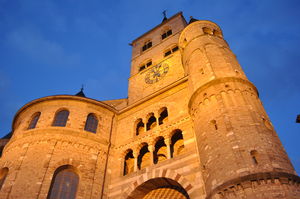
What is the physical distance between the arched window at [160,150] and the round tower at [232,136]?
12.5ft

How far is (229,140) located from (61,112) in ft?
42.9

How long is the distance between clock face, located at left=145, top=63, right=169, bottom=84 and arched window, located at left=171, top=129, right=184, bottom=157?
841 cm

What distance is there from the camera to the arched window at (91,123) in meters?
19.5

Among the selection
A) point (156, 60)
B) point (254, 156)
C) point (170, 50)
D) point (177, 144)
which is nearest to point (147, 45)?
point (156, 60)

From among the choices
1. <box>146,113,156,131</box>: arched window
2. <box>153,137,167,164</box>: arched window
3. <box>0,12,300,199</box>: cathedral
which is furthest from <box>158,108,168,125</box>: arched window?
<box>153,137,167,164</box>: arched window

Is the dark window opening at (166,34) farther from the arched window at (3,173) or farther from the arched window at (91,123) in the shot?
the arched window at (3,173)

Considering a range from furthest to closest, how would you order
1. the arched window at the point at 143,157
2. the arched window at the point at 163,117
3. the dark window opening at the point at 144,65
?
the dark window opening at the point at 144,65
the arched window at the point at 163,117
the arched window at the point at 143,157

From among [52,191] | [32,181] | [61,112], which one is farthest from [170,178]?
[61,112]

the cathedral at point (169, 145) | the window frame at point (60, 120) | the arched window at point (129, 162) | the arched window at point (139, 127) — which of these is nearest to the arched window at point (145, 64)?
the cathedral at point (169, 145)

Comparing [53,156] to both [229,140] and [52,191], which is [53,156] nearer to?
[52,191]

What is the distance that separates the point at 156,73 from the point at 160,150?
9727mm

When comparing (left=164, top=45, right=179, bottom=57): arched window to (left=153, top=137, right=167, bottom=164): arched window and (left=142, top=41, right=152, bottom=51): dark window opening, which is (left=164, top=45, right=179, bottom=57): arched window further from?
(left=153, top=137, right=167, bottom=164): arched window

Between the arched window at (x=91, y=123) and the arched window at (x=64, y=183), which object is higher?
the arched window at (x=91, y=123)

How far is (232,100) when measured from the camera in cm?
1384
